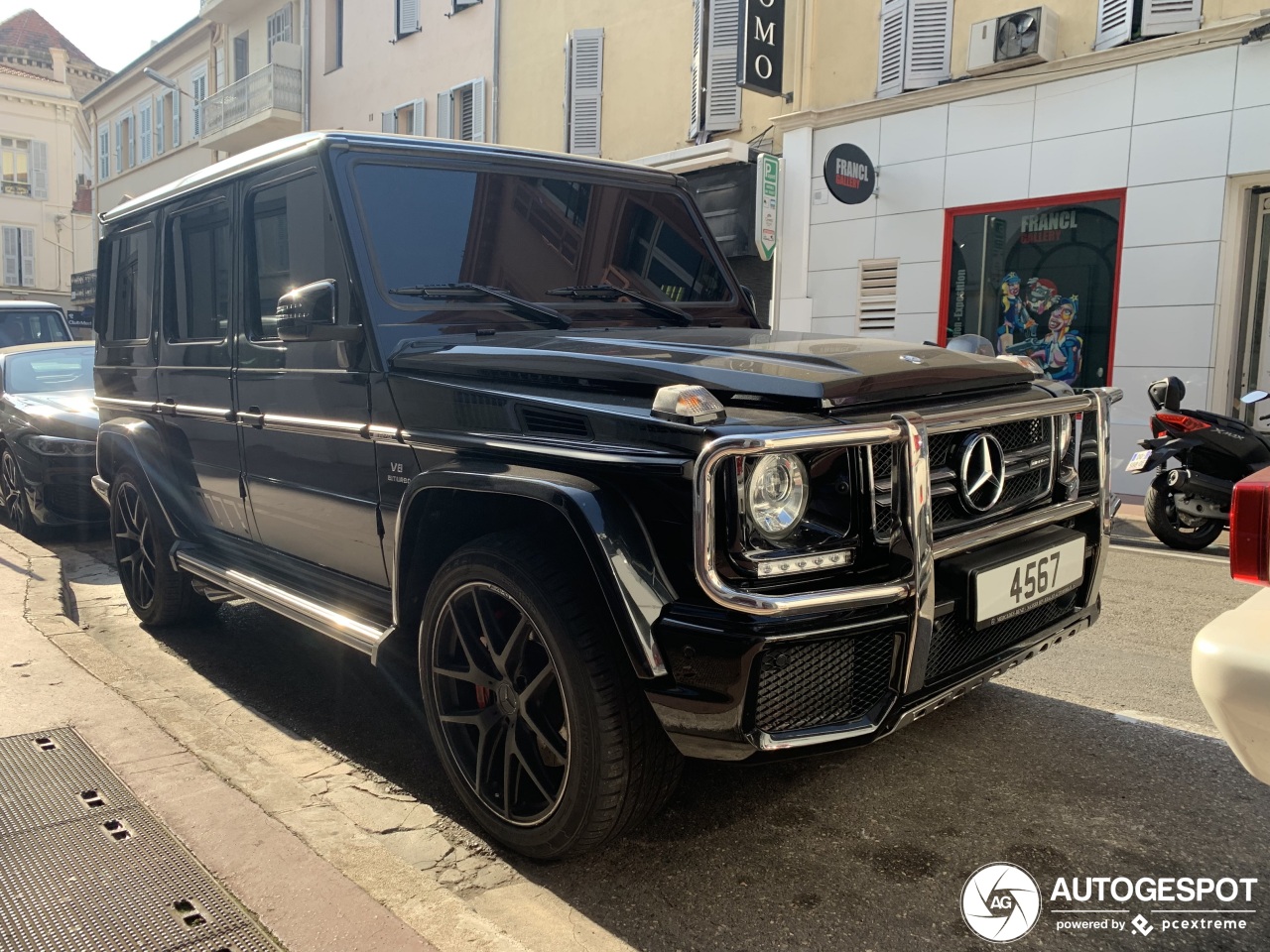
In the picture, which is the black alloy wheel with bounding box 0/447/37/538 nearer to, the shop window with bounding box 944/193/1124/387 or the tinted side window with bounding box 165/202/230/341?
the tinted side window with bounding box 165/202/230/341

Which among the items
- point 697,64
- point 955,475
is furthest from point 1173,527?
point 697,64

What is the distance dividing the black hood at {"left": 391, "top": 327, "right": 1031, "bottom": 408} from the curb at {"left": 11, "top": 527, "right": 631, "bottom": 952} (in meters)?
1.29

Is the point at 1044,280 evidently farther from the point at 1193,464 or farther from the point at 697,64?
the point at 697,64

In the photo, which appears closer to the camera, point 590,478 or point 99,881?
point 590,478

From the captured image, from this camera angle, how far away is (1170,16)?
9633mm

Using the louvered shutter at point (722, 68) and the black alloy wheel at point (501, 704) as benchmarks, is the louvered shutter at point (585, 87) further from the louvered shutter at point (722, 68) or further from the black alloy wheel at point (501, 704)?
the black alloy wheel at point (501, 704)

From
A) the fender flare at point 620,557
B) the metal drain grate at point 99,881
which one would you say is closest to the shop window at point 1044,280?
the fender flare at point 620,557

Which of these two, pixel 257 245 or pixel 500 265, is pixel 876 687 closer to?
pixel 500 265

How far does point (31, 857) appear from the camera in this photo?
267cm

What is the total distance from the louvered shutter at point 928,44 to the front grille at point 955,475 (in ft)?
32.9

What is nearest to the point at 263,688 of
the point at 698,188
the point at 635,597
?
the point at 635,597

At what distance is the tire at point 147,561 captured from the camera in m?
4.66

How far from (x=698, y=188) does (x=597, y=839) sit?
1305cm

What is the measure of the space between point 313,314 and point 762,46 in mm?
11091
